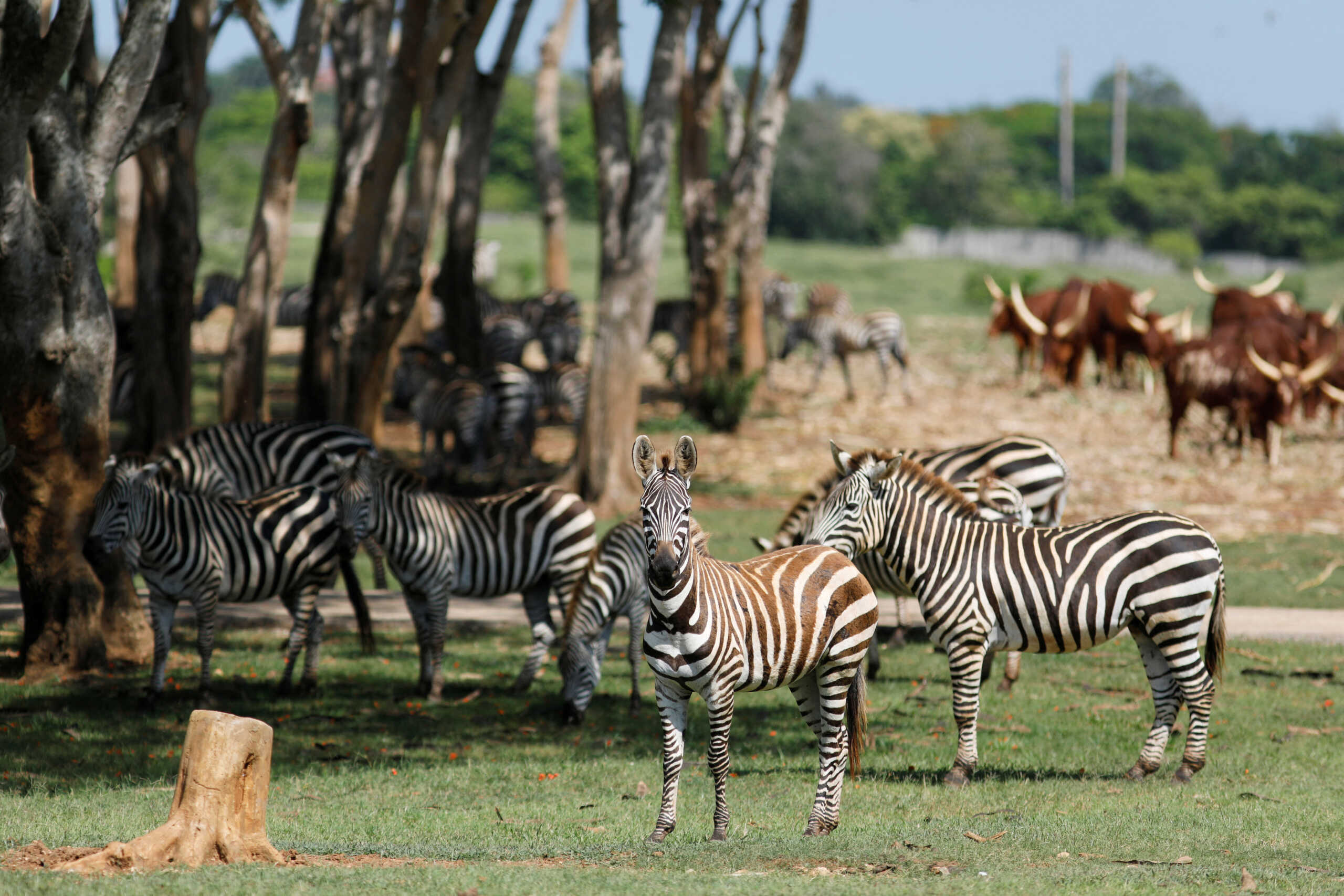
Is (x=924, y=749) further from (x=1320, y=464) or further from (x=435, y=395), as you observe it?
(x=1320, y=464)

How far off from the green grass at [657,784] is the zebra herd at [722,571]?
38cm

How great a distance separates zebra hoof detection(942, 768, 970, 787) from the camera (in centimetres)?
873

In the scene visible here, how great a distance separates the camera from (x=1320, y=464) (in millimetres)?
23266

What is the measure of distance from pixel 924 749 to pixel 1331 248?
77.1 meters

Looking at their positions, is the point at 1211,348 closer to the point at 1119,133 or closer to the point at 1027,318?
the point at 1027,318

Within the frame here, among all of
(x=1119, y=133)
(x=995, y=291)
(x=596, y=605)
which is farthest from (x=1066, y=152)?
(x=596, y=605)

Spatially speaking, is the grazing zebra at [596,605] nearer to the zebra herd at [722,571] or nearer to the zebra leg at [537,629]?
the zebra herd at [722,571]

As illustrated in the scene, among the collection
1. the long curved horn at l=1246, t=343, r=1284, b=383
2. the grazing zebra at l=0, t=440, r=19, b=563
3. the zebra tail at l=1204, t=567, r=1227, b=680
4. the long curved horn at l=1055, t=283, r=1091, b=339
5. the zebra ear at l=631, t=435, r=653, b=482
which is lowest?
the zebra tail at l=1204, t=567, r=1227, b=680

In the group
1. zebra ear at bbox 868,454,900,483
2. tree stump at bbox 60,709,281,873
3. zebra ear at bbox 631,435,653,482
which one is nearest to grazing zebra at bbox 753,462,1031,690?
zebra ear at bbox 868,454,900,483

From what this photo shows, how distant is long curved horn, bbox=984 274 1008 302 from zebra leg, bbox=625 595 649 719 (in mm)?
Result: 21679

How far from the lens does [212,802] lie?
21.5ft

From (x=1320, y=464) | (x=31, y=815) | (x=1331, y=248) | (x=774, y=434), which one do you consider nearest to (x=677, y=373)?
(x=774, y=434)

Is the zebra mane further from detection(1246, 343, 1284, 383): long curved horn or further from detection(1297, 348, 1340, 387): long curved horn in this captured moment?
detection(1297, 348, 1340, 387): long curved horn

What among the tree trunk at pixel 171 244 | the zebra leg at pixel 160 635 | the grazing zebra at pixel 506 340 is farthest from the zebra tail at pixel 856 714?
the grazing zebra at pixel 506 340
